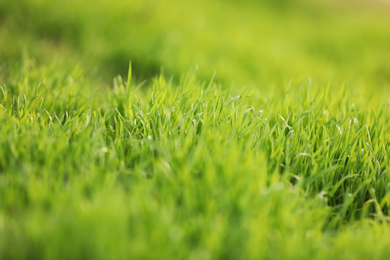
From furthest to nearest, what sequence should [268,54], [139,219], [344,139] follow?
1. [268,54]
2. [344,139]
3. [139,219]

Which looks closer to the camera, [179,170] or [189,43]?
[179,170]

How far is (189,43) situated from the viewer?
3.84m

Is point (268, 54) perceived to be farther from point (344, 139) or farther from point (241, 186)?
point (241, 186)

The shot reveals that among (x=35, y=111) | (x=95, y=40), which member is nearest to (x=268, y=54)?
(x=95, y=40)

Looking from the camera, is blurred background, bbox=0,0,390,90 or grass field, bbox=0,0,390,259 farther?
blurred background, bbox=0,0,390,90

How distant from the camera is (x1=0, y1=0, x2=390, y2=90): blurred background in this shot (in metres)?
3.28

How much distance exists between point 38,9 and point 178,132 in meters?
2.67

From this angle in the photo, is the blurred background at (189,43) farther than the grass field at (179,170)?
Yes

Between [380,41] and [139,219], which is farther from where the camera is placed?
[380,41]

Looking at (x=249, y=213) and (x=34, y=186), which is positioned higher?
(x=249, y=213)

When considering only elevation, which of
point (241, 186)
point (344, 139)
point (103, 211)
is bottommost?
point (103, 211)

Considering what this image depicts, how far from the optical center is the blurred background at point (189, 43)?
3.28 m

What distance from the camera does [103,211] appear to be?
1164mm

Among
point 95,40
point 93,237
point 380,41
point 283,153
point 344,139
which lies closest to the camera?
point 93,237
